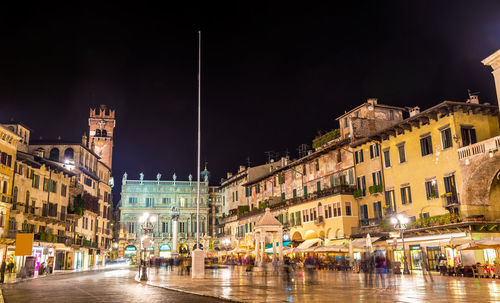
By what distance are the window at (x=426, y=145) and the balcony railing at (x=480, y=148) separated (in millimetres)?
3133

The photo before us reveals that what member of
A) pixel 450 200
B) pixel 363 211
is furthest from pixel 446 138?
pixel 363 211

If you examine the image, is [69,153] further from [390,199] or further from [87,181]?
[390,199]

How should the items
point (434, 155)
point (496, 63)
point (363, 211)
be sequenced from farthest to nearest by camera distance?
point (363, 211) < point (434, 155) < point (496, 63)

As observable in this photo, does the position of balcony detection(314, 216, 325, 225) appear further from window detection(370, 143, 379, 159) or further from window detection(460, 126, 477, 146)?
window detection(460, 126, 477, 146)

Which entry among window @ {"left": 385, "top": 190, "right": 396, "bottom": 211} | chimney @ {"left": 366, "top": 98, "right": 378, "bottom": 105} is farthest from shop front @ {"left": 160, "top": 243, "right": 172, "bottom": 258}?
window @ {"left": 385, "top": 190, "right": 396, "bottom": 211}

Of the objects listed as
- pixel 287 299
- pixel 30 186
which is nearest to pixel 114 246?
pixel 30 186

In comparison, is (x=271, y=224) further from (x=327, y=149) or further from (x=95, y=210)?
(x=95, y=210)

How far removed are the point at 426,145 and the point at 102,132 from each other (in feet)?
241

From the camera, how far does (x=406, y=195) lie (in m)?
34.8

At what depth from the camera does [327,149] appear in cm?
4419

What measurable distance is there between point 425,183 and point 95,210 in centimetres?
5127

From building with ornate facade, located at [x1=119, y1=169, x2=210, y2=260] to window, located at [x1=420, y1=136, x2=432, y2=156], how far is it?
6132cm

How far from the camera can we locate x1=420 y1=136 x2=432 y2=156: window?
1293 inches

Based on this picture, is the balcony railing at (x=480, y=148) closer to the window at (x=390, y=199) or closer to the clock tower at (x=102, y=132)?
the window at (x=390, y=199)
